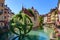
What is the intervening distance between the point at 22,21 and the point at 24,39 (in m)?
2.27

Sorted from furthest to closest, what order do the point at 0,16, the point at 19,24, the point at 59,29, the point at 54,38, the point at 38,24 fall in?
1. the point at 38,24
2. the point at 0,16
3. the point at 19,24
4. the point at 59,29
5. the point at 54,38

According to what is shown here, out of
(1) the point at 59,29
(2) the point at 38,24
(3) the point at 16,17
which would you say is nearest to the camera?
(1) the point at 59,29

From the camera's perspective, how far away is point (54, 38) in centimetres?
840

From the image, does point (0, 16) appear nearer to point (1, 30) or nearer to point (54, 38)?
point (1, 30)

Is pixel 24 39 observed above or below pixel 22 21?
below

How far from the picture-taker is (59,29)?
8945mm

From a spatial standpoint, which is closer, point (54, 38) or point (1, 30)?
point (54, 38)

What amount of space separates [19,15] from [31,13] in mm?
12113

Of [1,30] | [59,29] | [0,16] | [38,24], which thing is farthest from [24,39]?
[38,24]

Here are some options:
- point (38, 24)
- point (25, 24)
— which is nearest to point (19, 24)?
point (25, 24)

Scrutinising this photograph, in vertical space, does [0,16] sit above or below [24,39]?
above

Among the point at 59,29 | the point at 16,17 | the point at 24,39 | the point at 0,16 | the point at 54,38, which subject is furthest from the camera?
the point at 0,16

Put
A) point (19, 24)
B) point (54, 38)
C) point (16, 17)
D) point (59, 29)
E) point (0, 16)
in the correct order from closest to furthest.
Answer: point (54, 38) → point (59, 29) → point (19, 24) → point (16, 17) → point (0, 16)

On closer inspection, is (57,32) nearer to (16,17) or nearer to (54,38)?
(54,38)
